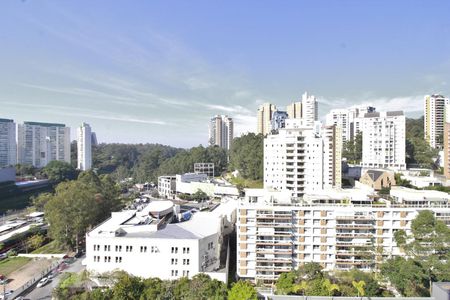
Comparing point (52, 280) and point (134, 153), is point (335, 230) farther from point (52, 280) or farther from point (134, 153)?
point (134, 153)

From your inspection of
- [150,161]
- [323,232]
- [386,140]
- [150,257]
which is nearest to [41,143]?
[150,161]

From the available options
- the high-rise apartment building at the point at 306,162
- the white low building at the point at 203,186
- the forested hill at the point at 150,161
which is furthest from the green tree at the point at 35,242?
the forested hill at the point at 150,161

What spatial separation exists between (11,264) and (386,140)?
45.0m

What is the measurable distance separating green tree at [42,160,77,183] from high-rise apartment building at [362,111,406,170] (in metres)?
52.1

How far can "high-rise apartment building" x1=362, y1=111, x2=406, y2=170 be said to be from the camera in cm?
4381

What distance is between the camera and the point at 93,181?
1591 inches

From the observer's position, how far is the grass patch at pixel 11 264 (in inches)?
891

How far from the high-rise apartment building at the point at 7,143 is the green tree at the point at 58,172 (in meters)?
11.0

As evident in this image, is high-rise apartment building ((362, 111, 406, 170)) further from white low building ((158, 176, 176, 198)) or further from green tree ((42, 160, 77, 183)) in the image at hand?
green tree ((42, 160, 77, 183))

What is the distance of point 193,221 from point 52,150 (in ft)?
208

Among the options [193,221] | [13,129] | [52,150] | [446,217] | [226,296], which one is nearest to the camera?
[226,296]

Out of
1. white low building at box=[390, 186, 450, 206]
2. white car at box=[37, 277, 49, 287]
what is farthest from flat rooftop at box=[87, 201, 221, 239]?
white low building at box=[390, 186, 450, 206]

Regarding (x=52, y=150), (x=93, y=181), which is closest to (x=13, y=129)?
(x=52, y=150)

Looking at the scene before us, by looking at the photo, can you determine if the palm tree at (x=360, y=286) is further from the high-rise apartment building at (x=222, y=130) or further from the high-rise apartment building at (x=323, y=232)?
the high-rise apartment building at (x=222, y=130)
